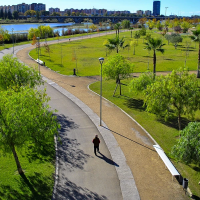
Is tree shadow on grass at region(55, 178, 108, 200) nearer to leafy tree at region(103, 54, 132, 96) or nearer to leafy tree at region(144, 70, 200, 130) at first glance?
leafy tree at region(144, 70, 200, 130)

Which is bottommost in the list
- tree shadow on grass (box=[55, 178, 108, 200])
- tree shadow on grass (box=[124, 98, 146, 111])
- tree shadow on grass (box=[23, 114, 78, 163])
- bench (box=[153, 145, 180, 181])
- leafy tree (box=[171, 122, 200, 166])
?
tree shadow on grass (box=[55, 178, 108, 200])

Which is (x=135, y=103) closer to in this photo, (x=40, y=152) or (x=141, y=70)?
(x=40, y=152)

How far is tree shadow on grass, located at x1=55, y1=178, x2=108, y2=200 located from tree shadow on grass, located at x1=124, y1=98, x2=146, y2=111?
452 inches

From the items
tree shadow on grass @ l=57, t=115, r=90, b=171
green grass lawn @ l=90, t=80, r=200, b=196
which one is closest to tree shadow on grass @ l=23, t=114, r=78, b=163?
tree shadow on grass @ l=57, t=115, r=90, b=171

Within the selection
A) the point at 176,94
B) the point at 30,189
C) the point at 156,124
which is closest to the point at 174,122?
the point at 156,124

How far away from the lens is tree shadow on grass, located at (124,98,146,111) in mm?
22297

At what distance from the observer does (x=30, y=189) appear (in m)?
11.7

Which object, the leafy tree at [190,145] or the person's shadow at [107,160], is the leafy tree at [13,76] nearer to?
the person's shadow at [107,160]

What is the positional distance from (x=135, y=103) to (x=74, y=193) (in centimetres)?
1314

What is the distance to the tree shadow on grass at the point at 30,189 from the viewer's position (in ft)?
36.9

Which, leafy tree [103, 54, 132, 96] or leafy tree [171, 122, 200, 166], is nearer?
leafy tree [171, 122, 200, 166]

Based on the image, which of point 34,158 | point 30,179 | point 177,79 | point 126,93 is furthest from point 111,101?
point 30,179

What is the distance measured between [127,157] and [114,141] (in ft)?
6.75

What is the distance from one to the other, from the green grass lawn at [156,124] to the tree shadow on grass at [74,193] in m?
4.67
